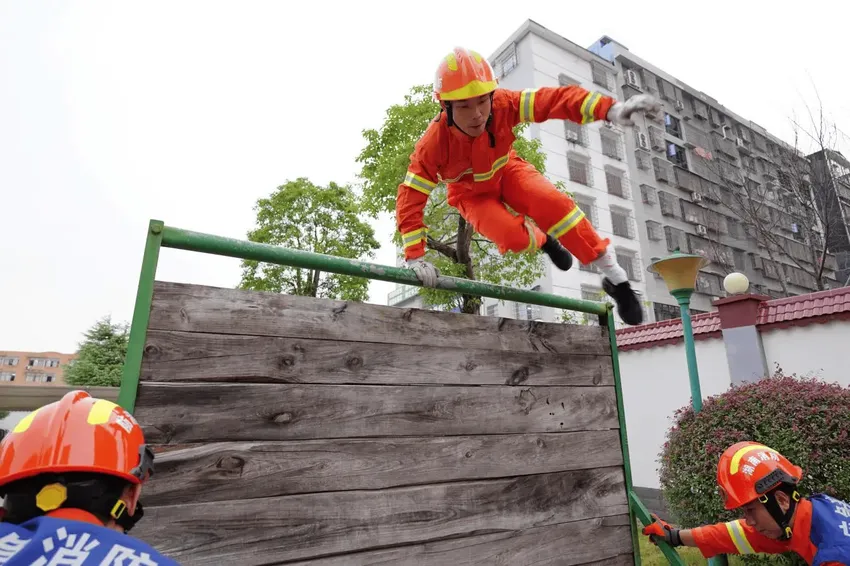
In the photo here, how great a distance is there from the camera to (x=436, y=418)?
7.51 feet

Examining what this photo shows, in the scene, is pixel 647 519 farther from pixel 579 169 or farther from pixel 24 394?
pixel 579 169

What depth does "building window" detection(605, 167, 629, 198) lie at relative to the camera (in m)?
26.2

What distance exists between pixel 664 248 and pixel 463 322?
92.0ft

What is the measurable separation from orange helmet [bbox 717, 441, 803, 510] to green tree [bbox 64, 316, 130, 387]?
1944cm

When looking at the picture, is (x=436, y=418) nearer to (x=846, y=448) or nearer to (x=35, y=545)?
(x=35, y=545)

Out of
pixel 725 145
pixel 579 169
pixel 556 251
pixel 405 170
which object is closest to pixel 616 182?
pixel 579 169

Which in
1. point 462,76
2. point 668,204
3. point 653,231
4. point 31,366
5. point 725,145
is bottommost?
point 462,76

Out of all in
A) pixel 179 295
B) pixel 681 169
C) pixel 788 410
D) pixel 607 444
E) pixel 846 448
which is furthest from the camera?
pixel 681 169

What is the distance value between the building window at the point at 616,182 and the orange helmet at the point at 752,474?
24.7 meters

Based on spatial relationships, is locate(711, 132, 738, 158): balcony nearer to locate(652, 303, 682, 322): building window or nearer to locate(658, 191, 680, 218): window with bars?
locate(658, 191, 680, 218): window with bars

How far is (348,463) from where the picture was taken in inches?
80.0

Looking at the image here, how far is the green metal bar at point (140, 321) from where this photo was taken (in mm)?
1698

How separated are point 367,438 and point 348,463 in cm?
12

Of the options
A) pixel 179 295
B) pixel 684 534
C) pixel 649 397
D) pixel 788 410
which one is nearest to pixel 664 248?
pixel 649 397
